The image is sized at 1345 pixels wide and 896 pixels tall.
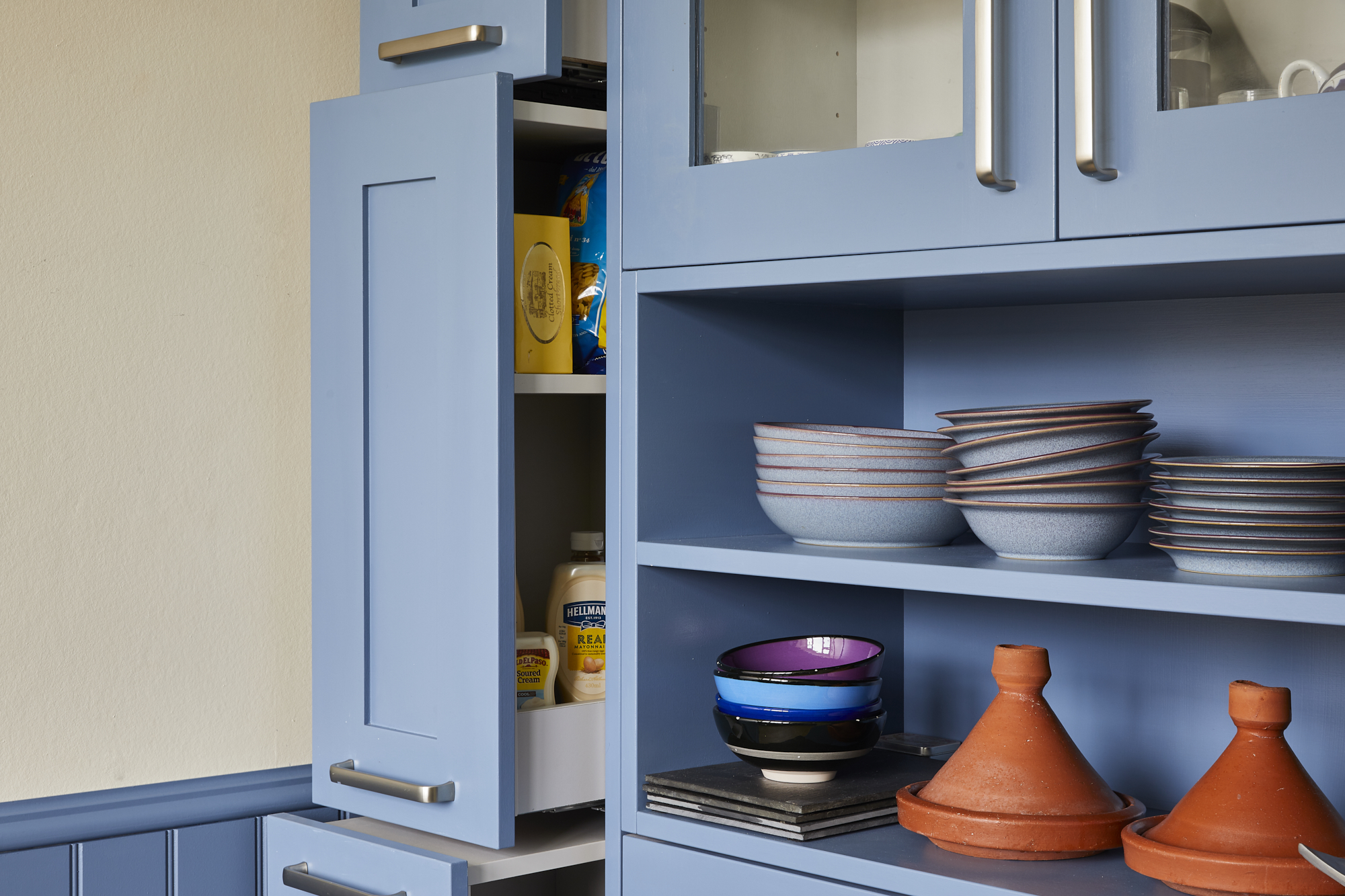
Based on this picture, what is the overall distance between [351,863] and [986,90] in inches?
39.6

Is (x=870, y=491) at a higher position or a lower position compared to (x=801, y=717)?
higher

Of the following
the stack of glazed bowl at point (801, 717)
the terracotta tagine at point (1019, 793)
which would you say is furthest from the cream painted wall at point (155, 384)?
the terracotta tagine at point (1019, 793)

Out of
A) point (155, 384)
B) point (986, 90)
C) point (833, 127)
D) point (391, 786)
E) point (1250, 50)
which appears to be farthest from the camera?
point (155, 384)

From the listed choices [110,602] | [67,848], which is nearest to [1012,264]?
[110,602]

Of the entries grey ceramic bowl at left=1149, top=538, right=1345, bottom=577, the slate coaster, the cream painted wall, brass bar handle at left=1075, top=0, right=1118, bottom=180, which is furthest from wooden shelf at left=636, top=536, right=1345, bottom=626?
the cream painted wall

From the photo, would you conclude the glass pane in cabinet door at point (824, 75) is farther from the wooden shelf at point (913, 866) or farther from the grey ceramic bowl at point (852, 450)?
the wooden shelf at point (913, 866)

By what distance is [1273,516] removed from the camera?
3.35 feet

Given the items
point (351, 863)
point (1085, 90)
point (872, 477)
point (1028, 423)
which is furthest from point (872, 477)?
point (351, 863)

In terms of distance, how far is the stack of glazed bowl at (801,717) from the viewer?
1270 mm

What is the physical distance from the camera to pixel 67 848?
1500 millimetres

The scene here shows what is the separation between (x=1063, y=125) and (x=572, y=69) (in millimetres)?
588

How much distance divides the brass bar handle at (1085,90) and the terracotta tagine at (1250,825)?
17.5 inches

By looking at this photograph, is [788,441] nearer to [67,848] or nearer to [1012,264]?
[1012,264]

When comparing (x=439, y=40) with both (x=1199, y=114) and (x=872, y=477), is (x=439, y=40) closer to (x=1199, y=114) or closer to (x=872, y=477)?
(x=872, y=477)
